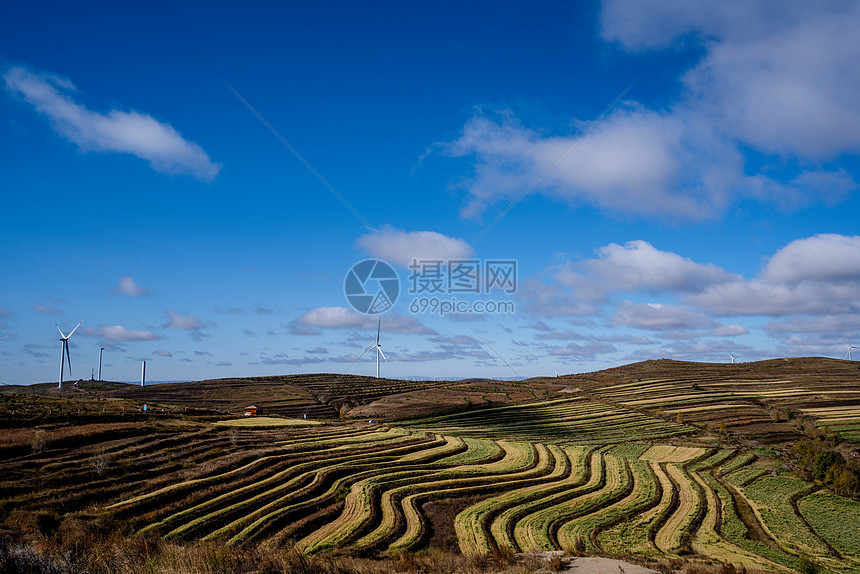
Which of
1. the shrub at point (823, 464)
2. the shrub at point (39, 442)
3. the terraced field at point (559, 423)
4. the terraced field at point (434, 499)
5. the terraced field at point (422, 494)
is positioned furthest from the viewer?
the terraced field at point (559, 423)

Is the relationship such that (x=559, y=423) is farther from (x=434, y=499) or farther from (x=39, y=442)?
(x=39, y=442)

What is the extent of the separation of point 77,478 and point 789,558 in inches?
2056

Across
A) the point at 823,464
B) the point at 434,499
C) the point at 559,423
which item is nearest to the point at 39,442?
the point at 434,499

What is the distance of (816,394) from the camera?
366 feet

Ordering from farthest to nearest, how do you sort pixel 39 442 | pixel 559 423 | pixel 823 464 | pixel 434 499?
pixel 559 423
pixel 823 464
pixel 39 442
pixel 434 499

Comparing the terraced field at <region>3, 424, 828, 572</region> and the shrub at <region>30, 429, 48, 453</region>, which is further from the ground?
the shrub at <region>30, 429, 48, 453</region>

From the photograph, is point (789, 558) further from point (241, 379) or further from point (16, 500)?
point (241, 379)

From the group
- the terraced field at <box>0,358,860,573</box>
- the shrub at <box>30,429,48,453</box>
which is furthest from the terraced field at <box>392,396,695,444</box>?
the shrub at <box>30,429,48,453</box>

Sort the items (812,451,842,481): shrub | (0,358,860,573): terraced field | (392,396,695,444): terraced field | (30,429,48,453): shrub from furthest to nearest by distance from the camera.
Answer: (392,396,695,444): terraced field < (812,451,842,481): shrub < (30,429,48,453): shrub < (0,358,860,573): terraced field

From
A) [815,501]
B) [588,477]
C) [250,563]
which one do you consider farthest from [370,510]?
[815,501]

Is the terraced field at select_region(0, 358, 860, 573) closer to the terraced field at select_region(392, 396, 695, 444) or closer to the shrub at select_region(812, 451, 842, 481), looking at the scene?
the shrub at select_region(812, 451, 842, 481)

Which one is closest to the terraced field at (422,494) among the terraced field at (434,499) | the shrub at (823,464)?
the terraced field at (434,499)

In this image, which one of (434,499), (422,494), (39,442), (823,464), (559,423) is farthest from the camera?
(559,423)

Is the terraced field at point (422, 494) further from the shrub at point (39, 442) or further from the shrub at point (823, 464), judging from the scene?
the shrub at point (823, 464)
